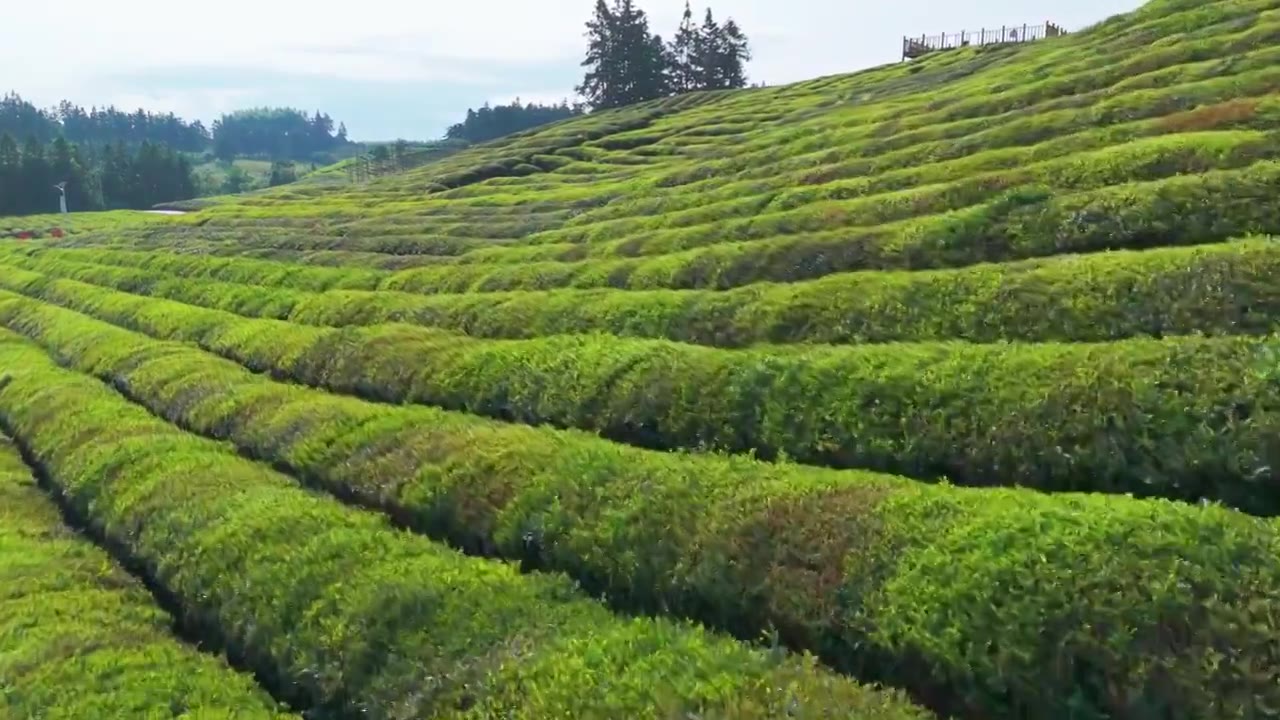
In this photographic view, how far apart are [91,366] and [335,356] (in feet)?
40.2

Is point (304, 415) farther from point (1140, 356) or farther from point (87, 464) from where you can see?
point (1140, 356)

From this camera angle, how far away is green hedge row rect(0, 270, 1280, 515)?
1113cm

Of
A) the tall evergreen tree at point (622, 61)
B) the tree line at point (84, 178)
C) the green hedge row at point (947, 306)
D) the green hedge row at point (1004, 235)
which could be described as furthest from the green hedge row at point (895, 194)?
the tree line at point (84, 178)

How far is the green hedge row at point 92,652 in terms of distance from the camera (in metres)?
11.2

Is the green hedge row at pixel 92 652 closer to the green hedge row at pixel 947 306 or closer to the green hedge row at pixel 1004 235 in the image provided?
the green hedge row at pixel 947 306

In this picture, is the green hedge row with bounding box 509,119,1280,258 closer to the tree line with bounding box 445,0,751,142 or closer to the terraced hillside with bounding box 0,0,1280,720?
the terraced hillside with bounding box 0,0,1280,720

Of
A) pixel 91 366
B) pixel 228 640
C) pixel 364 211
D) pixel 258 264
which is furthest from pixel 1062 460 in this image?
pixel 364 211

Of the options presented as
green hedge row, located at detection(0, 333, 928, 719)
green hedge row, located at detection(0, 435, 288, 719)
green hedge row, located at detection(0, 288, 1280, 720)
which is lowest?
green hedge row, located at detection(0, 435, 288, 719)

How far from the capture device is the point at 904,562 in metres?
9.80

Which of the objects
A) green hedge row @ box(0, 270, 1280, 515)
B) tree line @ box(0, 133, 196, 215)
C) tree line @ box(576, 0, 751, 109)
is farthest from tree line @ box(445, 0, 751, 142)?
green hedge row @ box(0, 270, 1280, 515)

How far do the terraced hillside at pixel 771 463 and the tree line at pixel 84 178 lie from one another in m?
134

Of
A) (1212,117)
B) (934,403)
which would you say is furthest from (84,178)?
(934,403)

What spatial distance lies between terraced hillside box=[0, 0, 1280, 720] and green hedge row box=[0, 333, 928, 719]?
0.05 meters

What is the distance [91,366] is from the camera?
31.6 metres
